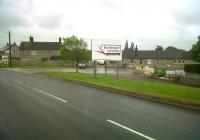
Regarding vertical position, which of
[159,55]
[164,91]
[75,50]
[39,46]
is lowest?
[164,91]

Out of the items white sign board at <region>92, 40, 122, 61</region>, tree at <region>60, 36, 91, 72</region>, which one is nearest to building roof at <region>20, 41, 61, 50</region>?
tree at <region>60, 36, 91, 72</region>

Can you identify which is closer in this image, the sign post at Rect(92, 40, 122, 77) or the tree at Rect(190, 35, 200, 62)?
the sign post at Rect(92, 40, 122, 77)

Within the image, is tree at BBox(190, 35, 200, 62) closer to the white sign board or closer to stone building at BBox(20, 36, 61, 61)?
the white sign board

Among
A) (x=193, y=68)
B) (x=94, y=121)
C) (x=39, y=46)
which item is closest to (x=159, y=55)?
(x=39, y=46)

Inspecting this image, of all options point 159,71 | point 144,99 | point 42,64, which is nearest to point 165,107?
point 144,99

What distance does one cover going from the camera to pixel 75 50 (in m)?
49.2

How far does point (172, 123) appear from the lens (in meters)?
11.0

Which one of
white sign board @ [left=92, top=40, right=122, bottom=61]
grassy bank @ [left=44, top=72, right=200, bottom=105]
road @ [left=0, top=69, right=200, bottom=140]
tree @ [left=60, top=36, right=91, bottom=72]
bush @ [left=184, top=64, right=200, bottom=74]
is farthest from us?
bush @ [left=184, top=64, right=200, bottom=74]

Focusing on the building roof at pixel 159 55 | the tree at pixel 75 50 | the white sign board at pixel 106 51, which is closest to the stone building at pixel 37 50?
the building roof at pixel 159 55

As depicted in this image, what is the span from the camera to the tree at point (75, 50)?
4894 cm

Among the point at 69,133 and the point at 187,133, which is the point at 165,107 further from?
the point at 69,133

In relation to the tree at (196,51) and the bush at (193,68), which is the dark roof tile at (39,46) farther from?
the bush at (193,68)

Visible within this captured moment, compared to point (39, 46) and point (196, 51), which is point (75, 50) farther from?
point (39, 46)

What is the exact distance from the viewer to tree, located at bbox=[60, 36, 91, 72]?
4894 cm
